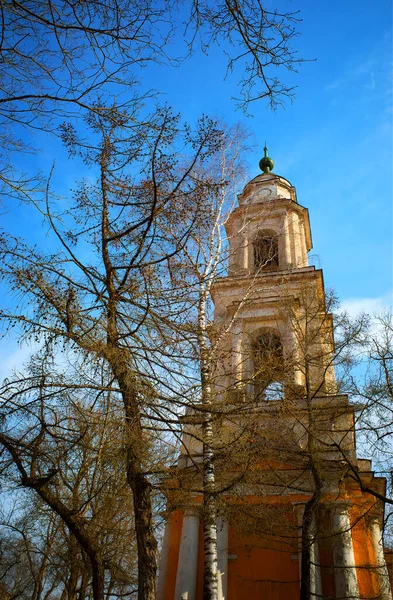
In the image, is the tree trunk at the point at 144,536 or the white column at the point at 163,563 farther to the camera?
the white column at the point at 163,563

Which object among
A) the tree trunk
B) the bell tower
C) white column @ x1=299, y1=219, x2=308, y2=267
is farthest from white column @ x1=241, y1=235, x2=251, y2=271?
the tree trunk

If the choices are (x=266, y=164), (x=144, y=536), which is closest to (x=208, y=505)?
(x=144, y=536)

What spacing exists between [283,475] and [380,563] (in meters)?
2.51

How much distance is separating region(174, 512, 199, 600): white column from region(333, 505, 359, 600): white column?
3068mm

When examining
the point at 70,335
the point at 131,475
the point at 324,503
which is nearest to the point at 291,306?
the point at 324,503

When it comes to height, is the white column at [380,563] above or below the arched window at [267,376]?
below

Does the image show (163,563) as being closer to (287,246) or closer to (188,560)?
(188,560)

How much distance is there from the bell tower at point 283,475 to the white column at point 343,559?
2 cm

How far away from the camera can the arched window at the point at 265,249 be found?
16.1m

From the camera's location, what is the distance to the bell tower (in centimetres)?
823

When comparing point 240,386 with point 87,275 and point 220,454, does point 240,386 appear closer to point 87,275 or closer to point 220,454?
point 220,454

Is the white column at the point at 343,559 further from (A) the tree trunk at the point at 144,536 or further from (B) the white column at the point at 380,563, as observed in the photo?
(A) the tree trunk at the point at 144,536

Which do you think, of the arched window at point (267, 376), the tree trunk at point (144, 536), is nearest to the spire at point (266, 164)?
the arched window at point (267, 376)

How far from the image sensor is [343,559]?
9.69m
